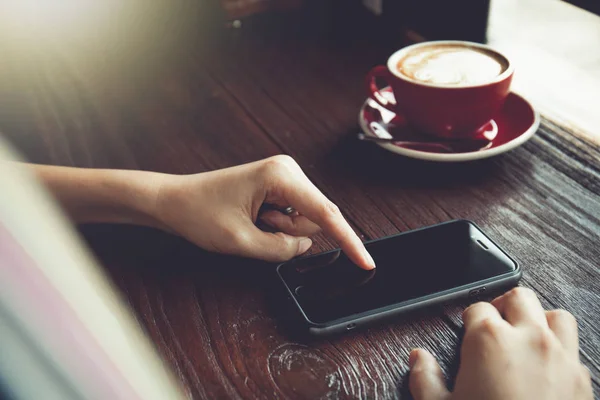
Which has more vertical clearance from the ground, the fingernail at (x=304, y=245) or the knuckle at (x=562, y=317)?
the knuckle at (x=562, y=317)

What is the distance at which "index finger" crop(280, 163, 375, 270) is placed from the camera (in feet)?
2.14

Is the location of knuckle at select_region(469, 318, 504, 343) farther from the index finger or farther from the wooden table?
the index finger

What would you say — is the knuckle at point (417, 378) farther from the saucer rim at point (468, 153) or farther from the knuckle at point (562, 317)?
the saucer rim at point (468, 153)

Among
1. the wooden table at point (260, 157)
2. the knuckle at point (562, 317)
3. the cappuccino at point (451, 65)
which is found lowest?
the wooden table at point (260, 157)

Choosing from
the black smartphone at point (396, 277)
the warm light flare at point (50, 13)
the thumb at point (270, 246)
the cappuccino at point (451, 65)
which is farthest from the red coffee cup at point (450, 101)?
the warm light flare at point (50, 13)

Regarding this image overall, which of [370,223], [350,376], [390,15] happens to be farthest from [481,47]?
[350,376]

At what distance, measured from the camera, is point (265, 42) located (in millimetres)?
1337

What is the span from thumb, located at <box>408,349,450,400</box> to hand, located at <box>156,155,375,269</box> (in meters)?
0.13

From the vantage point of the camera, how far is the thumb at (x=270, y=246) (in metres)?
0.67

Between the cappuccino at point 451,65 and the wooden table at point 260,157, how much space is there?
0.39 feet

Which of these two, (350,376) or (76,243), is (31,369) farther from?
(76,243)

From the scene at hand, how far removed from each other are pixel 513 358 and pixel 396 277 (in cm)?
18

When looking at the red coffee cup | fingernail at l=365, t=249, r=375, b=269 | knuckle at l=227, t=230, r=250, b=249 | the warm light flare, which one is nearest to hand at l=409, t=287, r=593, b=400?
fingernail at l=365, t=249, r=375, b=269

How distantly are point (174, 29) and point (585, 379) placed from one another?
121 cm
